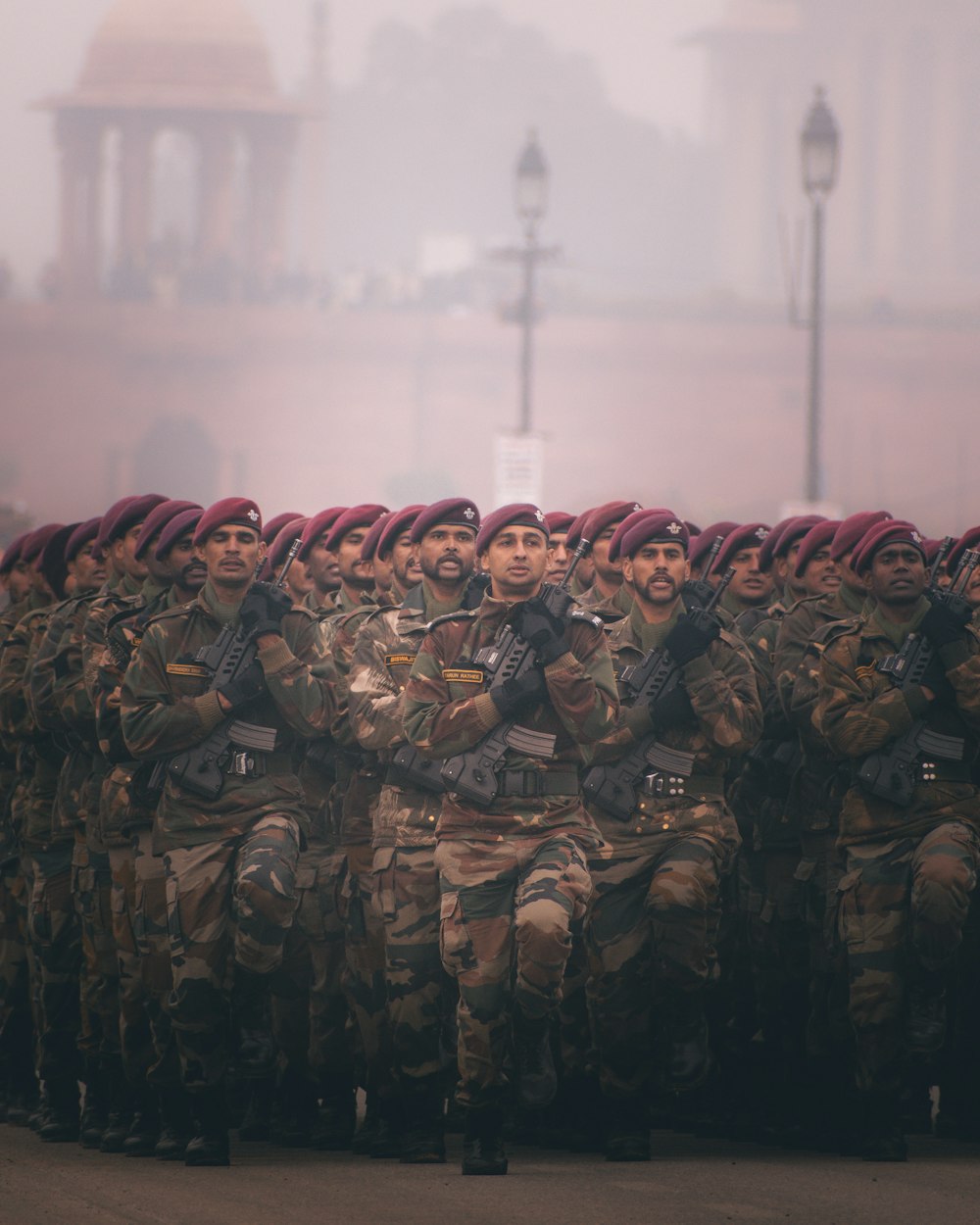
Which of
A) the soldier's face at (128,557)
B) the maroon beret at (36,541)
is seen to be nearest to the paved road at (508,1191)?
the soldier's face at (128,557)

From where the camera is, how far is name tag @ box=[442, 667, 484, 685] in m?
8.23

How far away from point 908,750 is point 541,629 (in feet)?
4.33

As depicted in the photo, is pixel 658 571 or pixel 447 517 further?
pixel 447 517

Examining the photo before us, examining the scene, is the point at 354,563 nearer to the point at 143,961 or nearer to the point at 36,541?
the point at 36,541

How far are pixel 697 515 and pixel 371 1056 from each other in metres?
55.4

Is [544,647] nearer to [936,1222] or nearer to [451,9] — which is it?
[936,1222]

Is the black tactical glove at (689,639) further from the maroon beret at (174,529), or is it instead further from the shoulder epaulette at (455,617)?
the maroon beret at (174,529)

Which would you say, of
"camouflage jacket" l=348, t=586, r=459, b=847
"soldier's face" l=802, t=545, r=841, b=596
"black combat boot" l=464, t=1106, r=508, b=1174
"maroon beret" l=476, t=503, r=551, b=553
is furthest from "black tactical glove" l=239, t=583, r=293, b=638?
"soldier's face" l=802, t=545, r=841, b=596

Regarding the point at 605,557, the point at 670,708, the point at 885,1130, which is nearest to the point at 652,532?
the point at 670,708

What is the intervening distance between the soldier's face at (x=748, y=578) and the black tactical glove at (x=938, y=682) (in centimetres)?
202

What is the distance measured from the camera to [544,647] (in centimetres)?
802

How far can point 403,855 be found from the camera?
8.48m

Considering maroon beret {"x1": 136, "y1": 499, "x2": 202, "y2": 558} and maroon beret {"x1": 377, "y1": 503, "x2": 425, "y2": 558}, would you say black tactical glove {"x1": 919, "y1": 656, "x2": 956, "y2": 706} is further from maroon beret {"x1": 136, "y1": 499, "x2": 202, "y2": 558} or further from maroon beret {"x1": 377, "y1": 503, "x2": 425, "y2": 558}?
maroon beret {"x1": 136, "y1": 499, "x2": 202, "y2": 558}

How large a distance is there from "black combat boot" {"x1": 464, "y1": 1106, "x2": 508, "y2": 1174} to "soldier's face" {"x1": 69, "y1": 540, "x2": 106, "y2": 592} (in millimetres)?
3294
